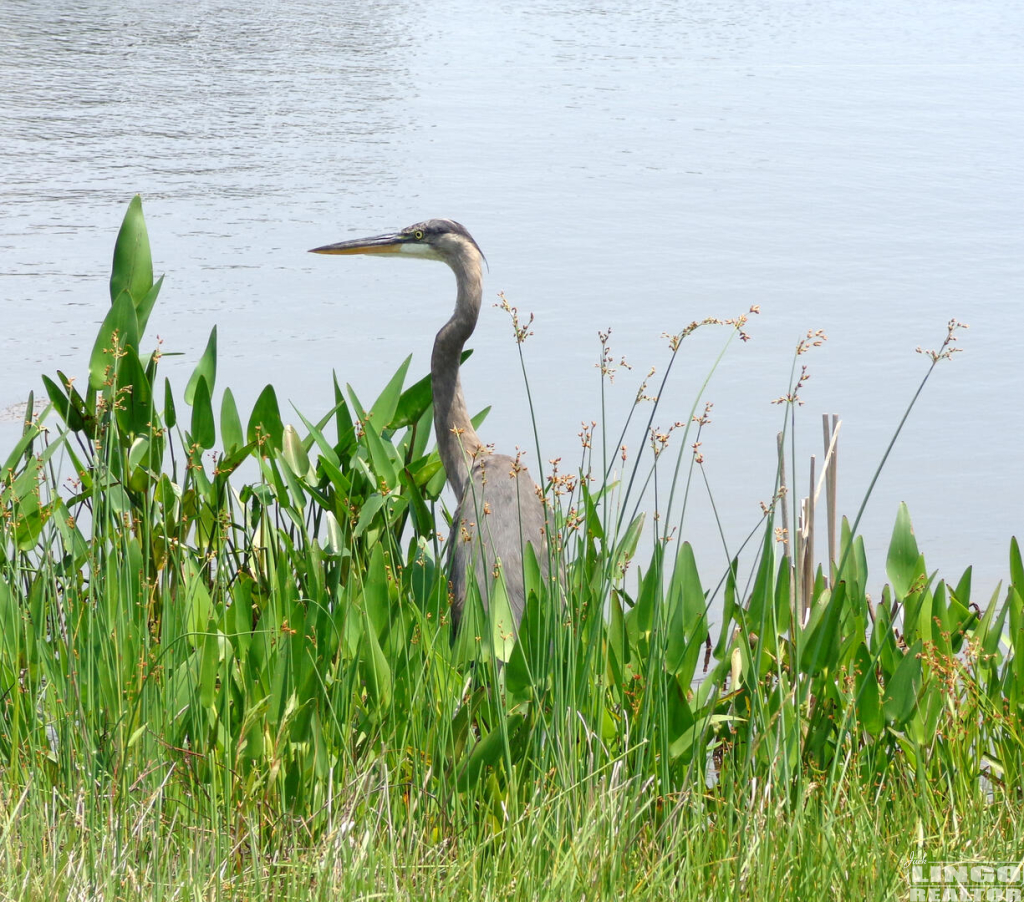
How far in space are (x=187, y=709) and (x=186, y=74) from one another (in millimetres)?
11280

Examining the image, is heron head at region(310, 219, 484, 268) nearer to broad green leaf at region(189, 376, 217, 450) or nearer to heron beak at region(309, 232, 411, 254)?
heron beak at region(309, 232, 411, 254)

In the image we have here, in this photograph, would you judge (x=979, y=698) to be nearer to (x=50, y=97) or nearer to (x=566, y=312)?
(x=566, y=312)

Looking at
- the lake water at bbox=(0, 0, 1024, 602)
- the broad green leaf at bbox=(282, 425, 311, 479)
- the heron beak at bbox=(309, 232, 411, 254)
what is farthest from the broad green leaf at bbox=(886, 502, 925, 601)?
the heron beak at bbox=(309, 232, 411, 254)

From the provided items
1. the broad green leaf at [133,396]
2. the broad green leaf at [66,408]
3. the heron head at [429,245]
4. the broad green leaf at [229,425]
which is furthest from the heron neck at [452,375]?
the broad green leaf at [66,408]

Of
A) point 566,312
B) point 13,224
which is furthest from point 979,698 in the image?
point 13,224

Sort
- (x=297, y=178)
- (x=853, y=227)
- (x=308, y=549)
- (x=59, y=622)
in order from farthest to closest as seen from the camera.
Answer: (x=297, y=178) < (x=853, y=227) < (x=308, y=549) < (x=59, y=622)

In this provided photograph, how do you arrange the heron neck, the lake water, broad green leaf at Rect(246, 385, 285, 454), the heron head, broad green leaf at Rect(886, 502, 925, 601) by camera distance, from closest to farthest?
broad green leaf at Rect(886, 502, 925, 601) < broad green leaf at Rect(246, 385, 285, 454) < the heron neck < the heron head < the lake water

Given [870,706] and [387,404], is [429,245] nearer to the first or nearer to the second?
[387,404]

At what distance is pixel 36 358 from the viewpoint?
564cm

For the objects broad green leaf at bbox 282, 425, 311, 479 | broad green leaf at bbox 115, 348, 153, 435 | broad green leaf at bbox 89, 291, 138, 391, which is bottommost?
broad green leaf at bbox 282, 425, 311, 479

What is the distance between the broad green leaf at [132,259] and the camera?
3379mm

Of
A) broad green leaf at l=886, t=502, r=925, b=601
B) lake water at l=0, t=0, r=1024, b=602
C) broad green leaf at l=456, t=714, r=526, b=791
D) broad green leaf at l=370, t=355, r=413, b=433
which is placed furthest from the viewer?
lake water at l=0, t=0, r=1024, b=602

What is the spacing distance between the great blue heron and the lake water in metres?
0.98

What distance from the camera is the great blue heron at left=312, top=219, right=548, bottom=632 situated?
10.9 feet
